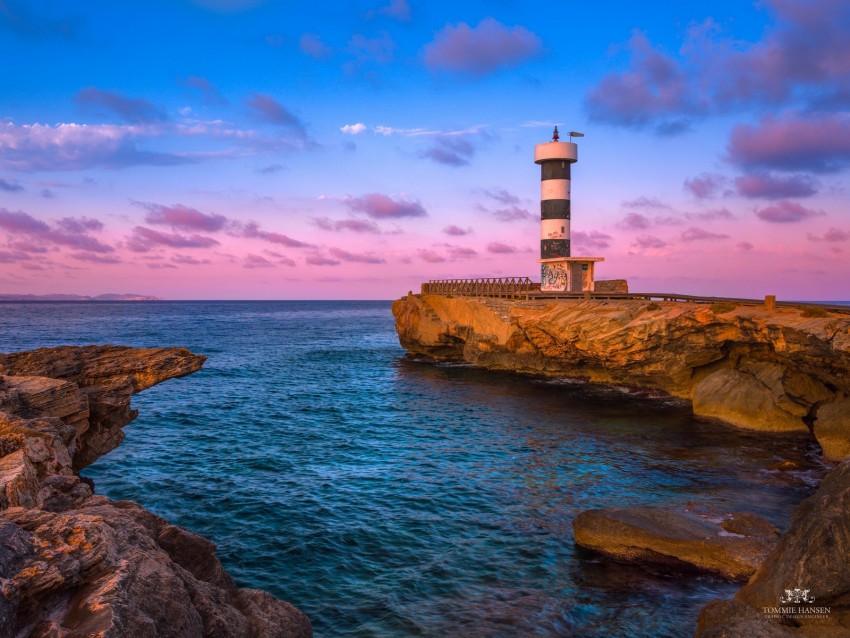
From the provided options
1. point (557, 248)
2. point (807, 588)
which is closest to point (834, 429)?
point (807, 588)

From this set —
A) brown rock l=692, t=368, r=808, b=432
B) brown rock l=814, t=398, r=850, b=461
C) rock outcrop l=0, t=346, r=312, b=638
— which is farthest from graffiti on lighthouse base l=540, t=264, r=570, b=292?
rock outcrop l=0, t=346, r=312, b=638

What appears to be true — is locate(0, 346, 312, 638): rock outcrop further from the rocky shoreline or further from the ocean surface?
the rocky shoreline

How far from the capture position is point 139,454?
2541cm

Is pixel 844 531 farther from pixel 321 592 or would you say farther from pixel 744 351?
pixel 744 351

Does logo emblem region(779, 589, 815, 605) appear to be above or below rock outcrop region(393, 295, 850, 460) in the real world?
below

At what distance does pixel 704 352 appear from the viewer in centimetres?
3372

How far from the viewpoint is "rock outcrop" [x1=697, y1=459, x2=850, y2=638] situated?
955 cm

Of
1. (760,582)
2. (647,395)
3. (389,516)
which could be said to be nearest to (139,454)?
(389,516)

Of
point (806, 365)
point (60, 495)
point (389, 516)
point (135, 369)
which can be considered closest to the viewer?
point (60, 495)

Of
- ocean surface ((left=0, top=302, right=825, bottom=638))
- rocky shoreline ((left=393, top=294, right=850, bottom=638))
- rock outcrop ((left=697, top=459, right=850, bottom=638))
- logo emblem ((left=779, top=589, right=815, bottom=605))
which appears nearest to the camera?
rock outcrop ((left=697, top=459, right=850, bottom=638))

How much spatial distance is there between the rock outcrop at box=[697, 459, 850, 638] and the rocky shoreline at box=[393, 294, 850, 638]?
20 millimetres

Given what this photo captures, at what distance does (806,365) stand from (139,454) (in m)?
30.4

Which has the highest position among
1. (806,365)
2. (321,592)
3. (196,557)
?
(806,365)

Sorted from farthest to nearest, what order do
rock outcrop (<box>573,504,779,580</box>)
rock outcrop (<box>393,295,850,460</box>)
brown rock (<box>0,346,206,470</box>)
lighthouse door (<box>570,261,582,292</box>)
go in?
lighthouse door (<box>570,261,582,292</box>), rock outcrop (<box>393,295,850,460</box>), brown rock (<box>0,346,206,470</box>), rock outcrop (<box>573,504,779,580</box>)
